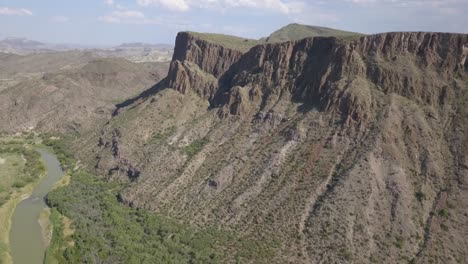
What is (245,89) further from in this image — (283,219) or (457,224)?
(457,224)

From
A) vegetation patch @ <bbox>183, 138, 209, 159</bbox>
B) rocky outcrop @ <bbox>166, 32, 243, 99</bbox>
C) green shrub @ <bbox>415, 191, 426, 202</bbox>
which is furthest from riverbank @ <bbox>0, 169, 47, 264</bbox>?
green shrub @ <bbox>415, 191, 426, 202</bbox>

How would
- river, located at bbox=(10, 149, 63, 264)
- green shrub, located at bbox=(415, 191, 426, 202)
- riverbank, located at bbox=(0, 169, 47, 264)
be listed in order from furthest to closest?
river, located at bbox=(10, 149, 63, 264), riverbank, located at bbox=(0, 169, 47, 264), green shrub, located at bbox=(415, 191, 426, 202)

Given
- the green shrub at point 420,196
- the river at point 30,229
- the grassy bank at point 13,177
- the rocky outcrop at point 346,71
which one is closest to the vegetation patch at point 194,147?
the rocky outcrop at point 346,71

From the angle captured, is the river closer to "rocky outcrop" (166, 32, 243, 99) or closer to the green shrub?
"rocky outcrop" (166, 32, 243, 99)

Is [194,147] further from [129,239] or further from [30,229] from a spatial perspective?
[30,229]

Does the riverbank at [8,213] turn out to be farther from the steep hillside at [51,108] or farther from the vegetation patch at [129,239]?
the steep hillside at [51,108]

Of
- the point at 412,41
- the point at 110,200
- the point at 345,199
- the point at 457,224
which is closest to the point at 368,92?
the point at 412,41

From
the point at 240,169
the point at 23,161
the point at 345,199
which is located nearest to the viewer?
the point at 345,199
